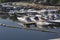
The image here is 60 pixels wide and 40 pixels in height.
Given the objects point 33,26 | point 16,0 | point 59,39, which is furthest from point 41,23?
point 16,0

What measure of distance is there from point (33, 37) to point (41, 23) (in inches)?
217

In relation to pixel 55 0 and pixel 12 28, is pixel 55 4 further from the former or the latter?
pixel 12 28

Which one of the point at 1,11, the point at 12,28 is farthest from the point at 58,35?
the point at 1,11

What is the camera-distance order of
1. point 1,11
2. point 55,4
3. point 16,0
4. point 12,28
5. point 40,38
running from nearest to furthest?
point 40,38 < point 12,28 < point 1,11 < point 55,4 < point 16,0

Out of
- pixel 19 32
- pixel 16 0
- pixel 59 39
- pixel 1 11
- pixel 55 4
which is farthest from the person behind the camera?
pixel 16 0

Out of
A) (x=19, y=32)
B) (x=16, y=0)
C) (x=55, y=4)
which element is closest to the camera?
(x=19, y=32)

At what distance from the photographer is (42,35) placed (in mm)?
24641

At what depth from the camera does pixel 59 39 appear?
21.7 m

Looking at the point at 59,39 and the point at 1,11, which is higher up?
the point at 59,39

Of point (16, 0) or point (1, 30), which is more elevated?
point (1, 30)

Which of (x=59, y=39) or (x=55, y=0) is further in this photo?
(x=55, y=0)

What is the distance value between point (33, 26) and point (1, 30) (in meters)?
3.83

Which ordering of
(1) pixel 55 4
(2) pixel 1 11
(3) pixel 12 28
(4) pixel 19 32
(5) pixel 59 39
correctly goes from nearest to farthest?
1. (5) pixel 59 39
2. (4) pixel 19 32
3. (3) pixel 12 28
4. (2) pixel 1 11
5. (1) pixel 55 4

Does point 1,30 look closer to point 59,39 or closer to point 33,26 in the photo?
point 33,26
